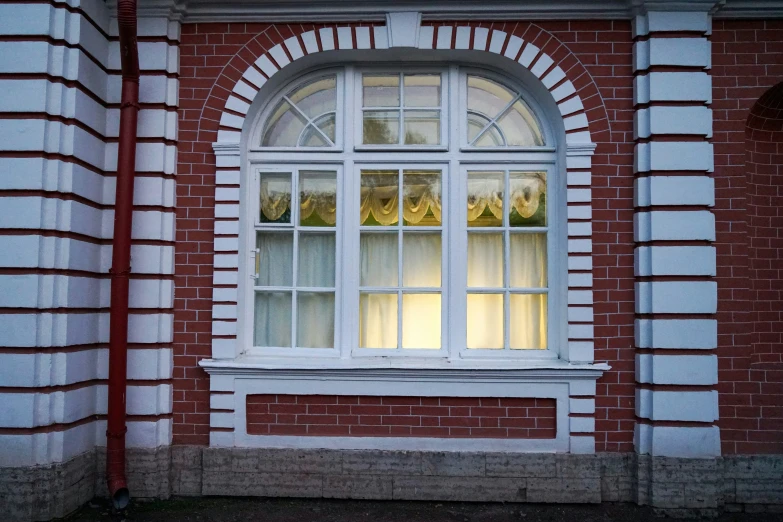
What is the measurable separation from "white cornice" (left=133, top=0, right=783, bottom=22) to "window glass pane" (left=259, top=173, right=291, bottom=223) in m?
1.32

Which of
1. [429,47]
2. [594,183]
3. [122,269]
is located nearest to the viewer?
[122,269]

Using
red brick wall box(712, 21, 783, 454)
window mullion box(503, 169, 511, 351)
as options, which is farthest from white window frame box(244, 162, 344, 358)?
red brick wall box(712, 21, 783, 454)

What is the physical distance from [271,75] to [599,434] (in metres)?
3.98

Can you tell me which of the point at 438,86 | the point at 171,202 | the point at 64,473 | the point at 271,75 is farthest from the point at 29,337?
the point at 438,86

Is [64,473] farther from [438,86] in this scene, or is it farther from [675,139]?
[675,139]

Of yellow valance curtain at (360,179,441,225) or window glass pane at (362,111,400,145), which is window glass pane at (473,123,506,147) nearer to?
yellow valance curtain at (360,179,441,225)

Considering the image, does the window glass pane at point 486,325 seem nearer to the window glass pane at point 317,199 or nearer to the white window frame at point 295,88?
the window glass pane at point 317,199

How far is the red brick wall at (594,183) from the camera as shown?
4.57m

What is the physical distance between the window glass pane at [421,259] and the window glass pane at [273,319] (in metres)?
1.06

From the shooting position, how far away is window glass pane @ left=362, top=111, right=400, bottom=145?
197 inches

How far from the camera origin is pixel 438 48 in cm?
474

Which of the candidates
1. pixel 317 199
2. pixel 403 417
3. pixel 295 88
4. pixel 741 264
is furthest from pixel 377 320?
pixel 741 264

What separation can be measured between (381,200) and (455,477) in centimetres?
237

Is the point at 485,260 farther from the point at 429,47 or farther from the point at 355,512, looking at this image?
the point at 355,512
